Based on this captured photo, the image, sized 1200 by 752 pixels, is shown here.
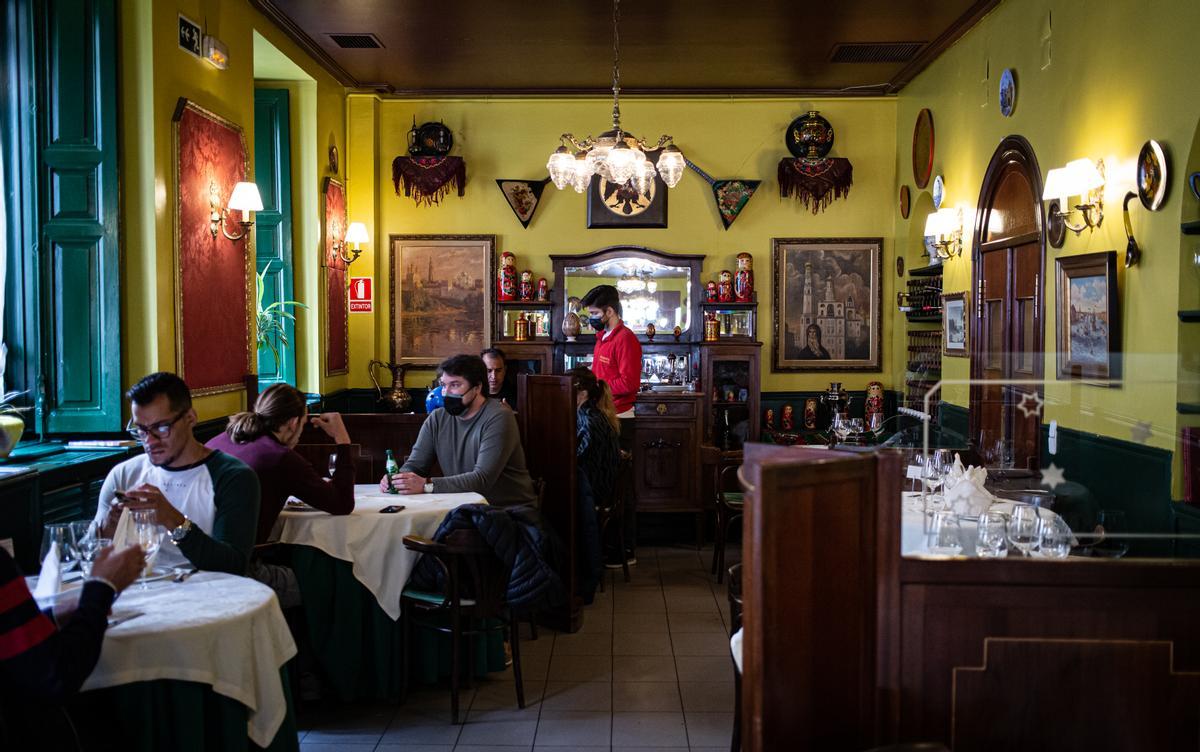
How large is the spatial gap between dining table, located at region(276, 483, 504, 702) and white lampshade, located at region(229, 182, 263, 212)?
2.64 meters

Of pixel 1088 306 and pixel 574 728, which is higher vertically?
pixel 1088 306

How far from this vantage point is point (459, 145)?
9.94 m

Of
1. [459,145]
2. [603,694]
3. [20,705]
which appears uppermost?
[459,145]

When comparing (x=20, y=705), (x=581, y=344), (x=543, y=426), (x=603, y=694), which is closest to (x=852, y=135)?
(x=581, y=344)

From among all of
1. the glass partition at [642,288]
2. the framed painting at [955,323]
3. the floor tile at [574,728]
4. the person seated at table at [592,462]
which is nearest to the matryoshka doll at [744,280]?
the glass partition at [642,288]

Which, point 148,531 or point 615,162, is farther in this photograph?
point 615,162

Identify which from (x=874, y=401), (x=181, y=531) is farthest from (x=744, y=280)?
(x=181, y=531)

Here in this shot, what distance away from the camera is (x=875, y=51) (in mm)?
8430

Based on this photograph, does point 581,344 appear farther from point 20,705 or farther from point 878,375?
point 20,705

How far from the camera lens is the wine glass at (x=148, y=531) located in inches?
119

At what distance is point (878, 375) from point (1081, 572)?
24.7 feet

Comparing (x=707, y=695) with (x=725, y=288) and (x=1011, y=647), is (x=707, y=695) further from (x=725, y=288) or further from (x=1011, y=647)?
(x=725, y=288)

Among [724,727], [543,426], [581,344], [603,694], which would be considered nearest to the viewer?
[724,727]

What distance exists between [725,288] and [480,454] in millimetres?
4692
